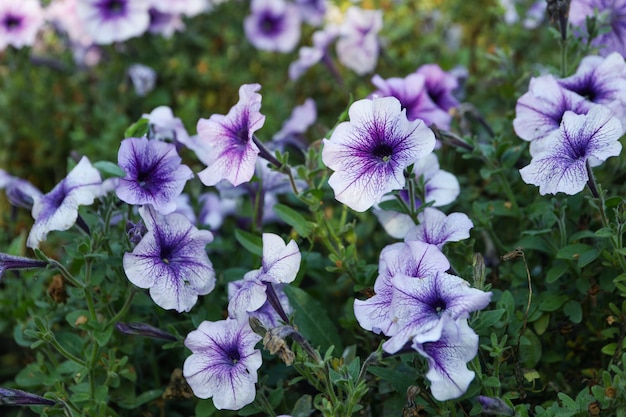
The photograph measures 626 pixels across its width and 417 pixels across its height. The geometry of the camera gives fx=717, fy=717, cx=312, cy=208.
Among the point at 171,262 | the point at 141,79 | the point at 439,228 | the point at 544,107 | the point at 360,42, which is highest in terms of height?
the point at 544,107

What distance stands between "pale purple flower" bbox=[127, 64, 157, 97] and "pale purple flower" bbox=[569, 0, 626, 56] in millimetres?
1495

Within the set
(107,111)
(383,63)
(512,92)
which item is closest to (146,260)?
(512,92)

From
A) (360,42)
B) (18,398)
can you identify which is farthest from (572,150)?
(360,42)

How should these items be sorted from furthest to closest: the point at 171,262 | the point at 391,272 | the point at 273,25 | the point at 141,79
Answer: the point at 273,25 → the point at 141,79 → the point at 171,262 → the point at 391,272

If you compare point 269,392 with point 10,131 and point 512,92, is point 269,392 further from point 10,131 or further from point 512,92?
point 10,131

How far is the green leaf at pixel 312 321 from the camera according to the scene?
1.60 meters

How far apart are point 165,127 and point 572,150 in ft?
2.98

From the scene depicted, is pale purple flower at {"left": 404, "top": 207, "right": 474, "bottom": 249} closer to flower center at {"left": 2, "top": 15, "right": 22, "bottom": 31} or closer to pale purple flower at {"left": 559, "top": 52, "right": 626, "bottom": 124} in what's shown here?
pale purple flower at {"left": 559, "top": 52, "right": 626, "bottom": 124}

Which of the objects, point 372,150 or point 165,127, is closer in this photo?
point 372,150

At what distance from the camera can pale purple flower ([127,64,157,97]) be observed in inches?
103

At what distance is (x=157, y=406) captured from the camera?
5.55ft

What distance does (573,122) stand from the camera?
1319 millimetres

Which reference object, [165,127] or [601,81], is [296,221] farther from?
[601,81]

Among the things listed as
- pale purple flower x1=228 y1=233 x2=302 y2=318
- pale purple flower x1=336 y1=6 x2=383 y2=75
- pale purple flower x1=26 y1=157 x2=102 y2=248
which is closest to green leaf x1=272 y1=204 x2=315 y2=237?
pale purple flower x1=228 y1=233 x2=302 y2=318
